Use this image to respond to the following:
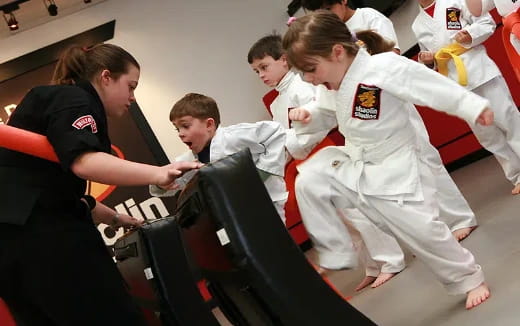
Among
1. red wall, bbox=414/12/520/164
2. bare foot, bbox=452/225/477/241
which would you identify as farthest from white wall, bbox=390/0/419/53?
bare foot, bbox=452/225/477/241

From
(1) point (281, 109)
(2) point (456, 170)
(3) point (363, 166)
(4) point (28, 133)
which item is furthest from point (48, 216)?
(2) point (456, 170)

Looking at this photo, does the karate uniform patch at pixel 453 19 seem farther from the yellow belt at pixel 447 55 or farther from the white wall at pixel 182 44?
the white wall at pixel 182 44

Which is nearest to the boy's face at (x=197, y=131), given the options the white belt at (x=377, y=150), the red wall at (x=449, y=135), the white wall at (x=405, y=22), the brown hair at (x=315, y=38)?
the brown hair at (x=315, y=38)

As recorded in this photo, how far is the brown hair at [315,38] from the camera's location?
7.16ft

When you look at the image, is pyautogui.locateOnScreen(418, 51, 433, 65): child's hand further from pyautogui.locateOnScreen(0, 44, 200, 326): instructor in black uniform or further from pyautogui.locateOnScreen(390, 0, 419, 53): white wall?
pyautogui.locateOnScreen(0, 44, 200, 326): instructor in black uniform

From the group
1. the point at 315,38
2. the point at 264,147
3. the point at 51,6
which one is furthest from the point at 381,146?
the point at 51,6

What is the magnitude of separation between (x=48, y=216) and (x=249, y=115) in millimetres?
4217

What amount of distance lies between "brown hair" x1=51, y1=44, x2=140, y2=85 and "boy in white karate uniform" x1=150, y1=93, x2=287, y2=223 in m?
0.67

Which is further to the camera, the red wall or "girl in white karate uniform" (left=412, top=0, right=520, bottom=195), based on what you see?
the red wall

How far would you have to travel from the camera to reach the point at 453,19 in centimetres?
333

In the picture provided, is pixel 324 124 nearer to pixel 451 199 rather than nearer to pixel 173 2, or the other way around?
pixel 451 199

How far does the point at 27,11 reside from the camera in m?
5.39

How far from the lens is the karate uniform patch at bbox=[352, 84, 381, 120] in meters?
2.14

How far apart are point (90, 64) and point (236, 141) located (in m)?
0.84
